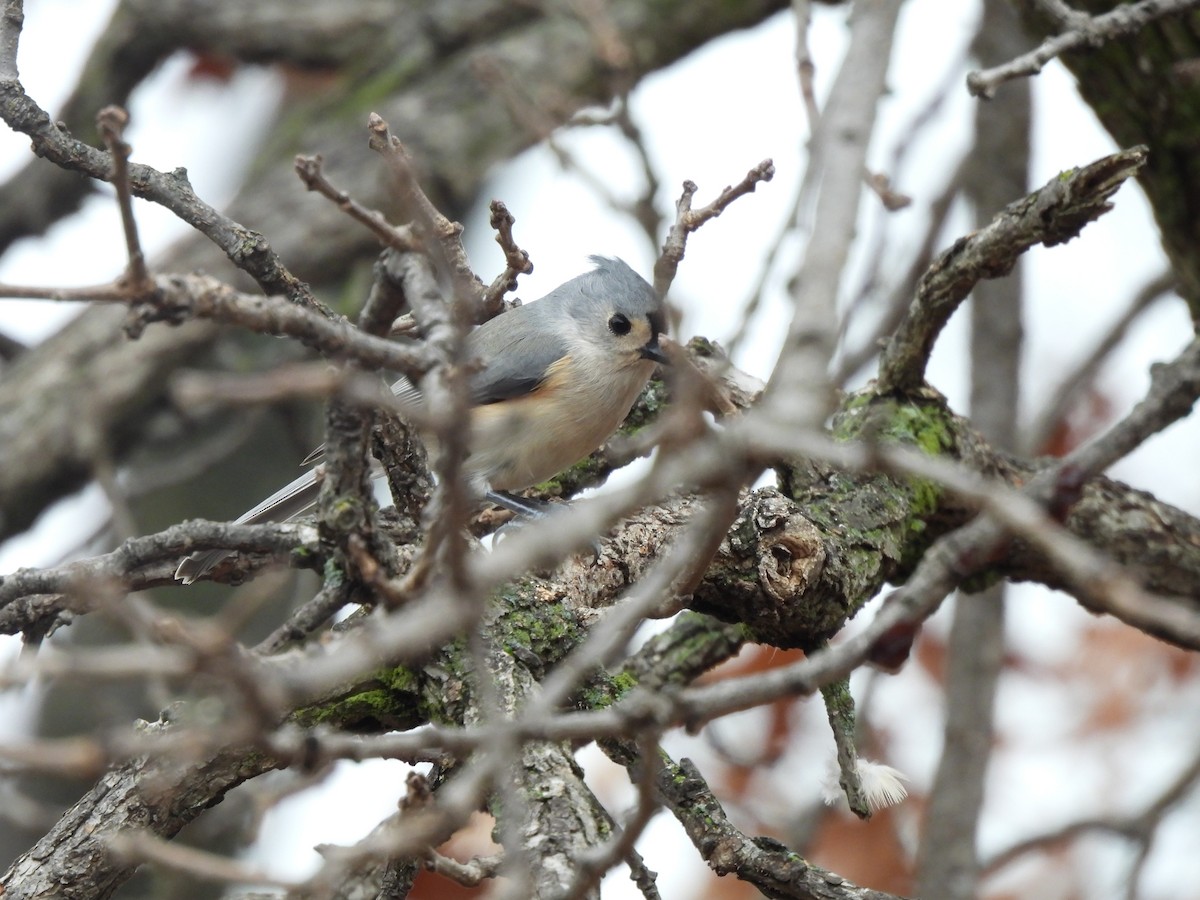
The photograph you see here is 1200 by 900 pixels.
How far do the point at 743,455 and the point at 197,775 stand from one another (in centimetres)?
122

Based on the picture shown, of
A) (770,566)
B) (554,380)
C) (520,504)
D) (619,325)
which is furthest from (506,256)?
(619,325)

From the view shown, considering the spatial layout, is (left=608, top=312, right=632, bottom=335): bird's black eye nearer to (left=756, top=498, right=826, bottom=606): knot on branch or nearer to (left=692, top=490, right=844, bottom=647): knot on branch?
(left=692, top=490, right=844, bottom=647): knot on branch

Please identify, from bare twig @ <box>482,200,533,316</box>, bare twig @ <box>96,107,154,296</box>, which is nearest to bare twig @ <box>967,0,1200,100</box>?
bare twig @ <box>482,200,533,316</box>

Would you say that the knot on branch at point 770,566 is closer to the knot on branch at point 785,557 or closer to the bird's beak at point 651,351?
the knot on branch at point 785,557

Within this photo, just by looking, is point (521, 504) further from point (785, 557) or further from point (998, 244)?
point (998, 244)

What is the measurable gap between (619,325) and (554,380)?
10.5 inches

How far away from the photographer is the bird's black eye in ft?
11.1

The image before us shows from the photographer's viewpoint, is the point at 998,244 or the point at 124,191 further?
the point at 998,244

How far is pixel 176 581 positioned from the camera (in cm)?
226

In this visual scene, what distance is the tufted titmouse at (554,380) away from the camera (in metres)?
3.07

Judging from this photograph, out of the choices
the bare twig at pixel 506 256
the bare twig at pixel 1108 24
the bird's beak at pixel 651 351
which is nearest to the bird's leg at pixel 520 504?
the bird's beak at pixel 651 351

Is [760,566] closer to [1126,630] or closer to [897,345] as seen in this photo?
[897,345]

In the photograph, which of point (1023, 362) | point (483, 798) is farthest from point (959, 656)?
point (483, 798)

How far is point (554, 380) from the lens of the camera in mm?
3297
